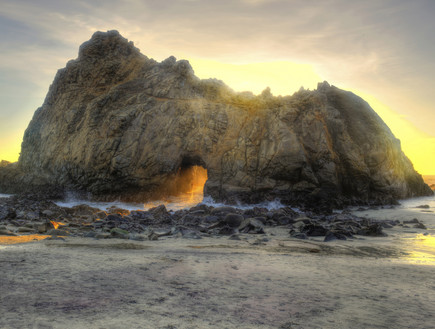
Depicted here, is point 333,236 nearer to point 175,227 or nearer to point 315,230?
point 315,230

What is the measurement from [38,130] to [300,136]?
63.9 ft

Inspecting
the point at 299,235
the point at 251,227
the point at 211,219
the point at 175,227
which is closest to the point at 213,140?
the point at 211,219

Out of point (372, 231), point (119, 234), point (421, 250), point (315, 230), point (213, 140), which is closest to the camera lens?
point (421, 250)

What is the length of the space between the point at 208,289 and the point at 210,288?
0.05 metres

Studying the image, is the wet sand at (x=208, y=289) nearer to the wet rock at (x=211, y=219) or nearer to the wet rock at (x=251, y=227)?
the wet rock at (x=251, y=227)

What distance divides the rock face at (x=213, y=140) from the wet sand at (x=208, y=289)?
1317cm

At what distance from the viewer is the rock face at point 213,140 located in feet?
60.7

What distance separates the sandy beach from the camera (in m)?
2.49

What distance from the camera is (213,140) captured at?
1984 cm

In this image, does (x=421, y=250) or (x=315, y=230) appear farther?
(x=315, y=230)

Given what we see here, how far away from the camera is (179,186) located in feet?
73.6

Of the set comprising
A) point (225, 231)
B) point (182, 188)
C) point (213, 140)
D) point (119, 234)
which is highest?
point (213, 140)

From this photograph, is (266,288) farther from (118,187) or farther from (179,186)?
(179,186)

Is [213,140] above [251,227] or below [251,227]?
above
